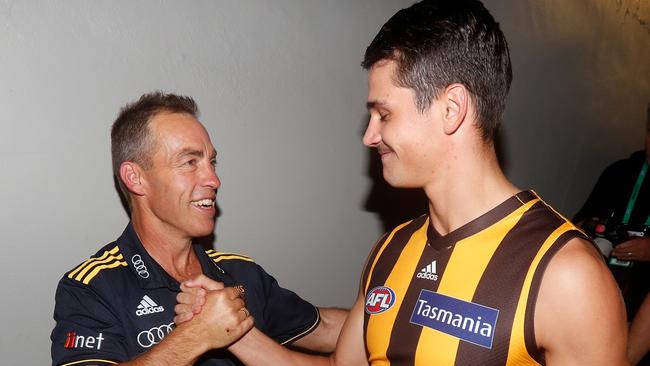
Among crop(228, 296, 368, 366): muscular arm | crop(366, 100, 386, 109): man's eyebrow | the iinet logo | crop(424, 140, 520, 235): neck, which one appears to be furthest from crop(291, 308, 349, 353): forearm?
crop(366, 100, 386, 109): man's eyebrow

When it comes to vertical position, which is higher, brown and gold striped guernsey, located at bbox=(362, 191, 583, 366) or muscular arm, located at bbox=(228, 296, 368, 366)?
brown and gold striped guernsey, located at bbox=(362, 191, 583, 366)

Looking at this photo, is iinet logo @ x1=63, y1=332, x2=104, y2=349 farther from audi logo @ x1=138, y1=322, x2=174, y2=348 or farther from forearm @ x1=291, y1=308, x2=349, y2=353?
forearm @ x1=291, y1=308, x2=349, y2=353

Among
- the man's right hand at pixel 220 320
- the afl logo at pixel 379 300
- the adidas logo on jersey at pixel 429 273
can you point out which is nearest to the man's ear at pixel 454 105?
the adidas logo on jersey at pixel 429 273

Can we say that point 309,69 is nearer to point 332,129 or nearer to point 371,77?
point 332,129

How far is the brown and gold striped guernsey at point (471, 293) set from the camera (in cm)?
120

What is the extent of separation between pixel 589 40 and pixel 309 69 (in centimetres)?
299

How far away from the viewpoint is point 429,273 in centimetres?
141

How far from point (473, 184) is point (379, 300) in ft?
1.36

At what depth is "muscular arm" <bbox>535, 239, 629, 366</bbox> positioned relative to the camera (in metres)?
1.10

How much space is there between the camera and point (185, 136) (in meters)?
1.82

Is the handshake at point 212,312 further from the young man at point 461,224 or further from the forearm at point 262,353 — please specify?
the young man at point 461,224

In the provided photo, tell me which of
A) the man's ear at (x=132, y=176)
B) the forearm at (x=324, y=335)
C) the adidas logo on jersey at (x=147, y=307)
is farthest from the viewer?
the forearm at (x=324, y=335)

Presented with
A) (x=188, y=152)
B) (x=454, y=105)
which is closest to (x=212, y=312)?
(x=188, y=152)

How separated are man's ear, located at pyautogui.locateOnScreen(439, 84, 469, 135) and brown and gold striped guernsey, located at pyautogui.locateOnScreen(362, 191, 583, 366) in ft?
0.77
